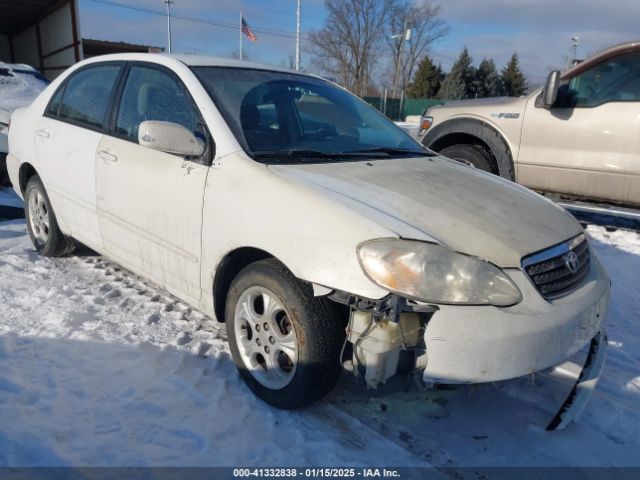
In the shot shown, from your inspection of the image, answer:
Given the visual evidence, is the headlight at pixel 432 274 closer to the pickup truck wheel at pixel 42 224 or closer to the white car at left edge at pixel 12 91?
the pickup truck wheel at pixel 42 224

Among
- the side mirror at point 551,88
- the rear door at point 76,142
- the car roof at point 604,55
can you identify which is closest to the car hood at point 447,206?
the rear door at point 76,142

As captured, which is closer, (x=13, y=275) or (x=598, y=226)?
(x=13, y=275)

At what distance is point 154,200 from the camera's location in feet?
9.26

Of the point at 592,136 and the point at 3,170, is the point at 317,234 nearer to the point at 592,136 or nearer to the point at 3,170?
the point at 592,136

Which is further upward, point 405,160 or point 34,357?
point 405,160

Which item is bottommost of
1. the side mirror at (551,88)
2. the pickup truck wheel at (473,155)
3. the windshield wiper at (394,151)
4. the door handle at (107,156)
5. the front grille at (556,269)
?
A: the front grille at (556,269)

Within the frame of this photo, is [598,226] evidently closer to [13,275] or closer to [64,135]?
[64,135]

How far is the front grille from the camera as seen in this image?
6.98 ft

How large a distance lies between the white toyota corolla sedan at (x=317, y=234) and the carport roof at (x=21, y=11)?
1466 centimetres

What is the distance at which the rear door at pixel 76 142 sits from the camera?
11.2 ft

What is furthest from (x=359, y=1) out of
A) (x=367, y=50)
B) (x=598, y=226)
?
(x=598, y=226)

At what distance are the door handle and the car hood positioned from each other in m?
1.31

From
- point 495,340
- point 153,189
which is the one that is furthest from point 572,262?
point 153,189

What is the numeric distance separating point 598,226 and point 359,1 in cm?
4521
